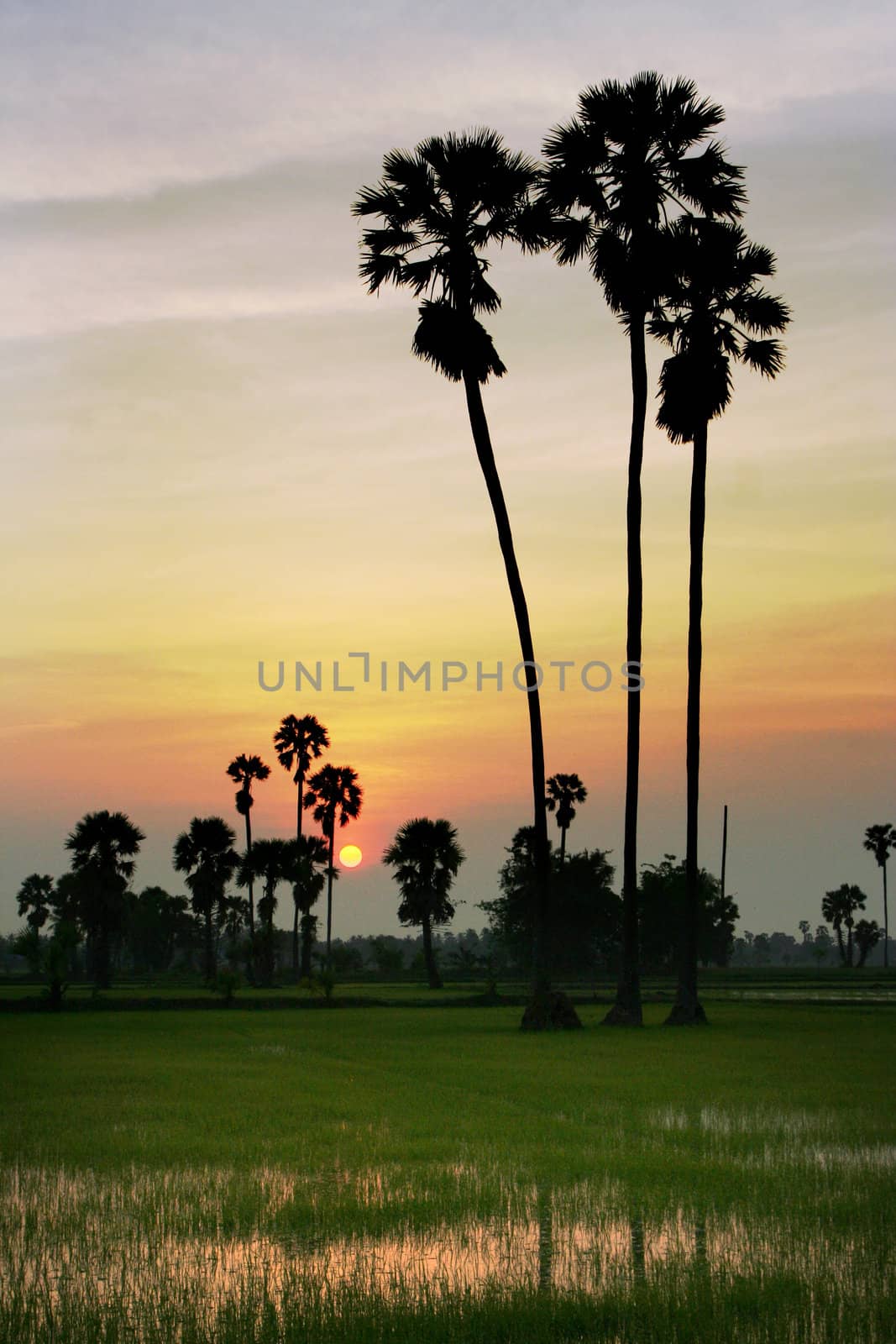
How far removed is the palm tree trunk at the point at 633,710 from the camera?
132 feet

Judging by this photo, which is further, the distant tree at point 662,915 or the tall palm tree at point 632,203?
the distant tree at point 662,915

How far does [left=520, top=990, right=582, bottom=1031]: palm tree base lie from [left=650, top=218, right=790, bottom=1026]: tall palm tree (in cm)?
337

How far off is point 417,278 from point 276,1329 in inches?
1493

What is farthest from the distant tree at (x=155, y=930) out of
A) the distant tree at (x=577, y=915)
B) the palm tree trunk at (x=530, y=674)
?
the palm tree trunk at (x=530, y=674)

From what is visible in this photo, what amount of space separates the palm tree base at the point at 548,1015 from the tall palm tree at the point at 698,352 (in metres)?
3.37

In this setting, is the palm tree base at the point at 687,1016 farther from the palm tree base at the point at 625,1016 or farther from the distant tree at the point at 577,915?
the distant tree at the point at 577,915

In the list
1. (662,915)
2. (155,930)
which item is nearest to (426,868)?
(662,915)

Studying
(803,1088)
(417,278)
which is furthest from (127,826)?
(803,1088)

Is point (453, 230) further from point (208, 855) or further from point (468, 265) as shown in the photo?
point (208, 855)

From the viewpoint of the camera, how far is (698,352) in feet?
136

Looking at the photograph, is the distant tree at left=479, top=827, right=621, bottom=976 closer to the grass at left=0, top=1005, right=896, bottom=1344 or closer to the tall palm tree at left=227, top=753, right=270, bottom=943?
the tall palm tree at left=227, top=753, right=270, bottom=943

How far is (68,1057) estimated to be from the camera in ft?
102

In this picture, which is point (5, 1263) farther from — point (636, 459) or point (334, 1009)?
point (334, 1009)

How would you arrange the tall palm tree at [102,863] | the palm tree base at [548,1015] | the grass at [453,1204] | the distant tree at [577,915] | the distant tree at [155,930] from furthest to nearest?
the distant tree at [155,930] < the distant tree at [577,915] < the tall palm tree at [102,863] < the palm tree base at [548,1015] < the grass at [453,1204]
